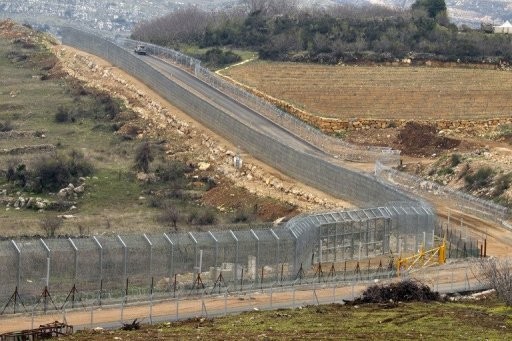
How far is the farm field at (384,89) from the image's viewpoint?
101 meters

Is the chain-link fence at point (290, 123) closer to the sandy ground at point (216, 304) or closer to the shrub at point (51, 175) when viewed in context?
the shrub at point (51, 175)

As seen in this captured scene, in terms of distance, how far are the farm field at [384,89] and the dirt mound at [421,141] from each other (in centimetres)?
567

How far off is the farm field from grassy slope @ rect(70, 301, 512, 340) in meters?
55.3

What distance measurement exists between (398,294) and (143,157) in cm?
3962

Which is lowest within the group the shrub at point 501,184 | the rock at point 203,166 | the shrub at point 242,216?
the rock at point 203,166

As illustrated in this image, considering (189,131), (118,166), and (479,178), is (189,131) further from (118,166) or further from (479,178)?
(479,178)

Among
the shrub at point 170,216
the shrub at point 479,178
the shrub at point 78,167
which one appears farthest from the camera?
the shrub at point 78,167

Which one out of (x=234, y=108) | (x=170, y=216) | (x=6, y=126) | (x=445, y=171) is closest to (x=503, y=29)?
(x=234, y=108)

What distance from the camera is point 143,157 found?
275ft

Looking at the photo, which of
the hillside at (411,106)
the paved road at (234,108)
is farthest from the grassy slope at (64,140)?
the hillside at (411,106)

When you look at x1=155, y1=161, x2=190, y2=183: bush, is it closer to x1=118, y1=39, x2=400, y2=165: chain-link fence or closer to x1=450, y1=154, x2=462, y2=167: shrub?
x1=118, y1=39, x2=400, y2=165: chain-link fence

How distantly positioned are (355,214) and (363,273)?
172 inches

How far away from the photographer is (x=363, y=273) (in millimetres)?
50719

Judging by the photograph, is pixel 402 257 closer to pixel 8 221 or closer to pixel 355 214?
pixel 355 214
